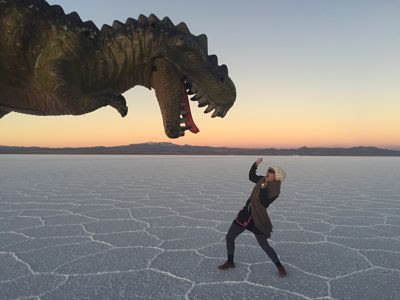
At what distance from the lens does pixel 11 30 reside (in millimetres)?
1694

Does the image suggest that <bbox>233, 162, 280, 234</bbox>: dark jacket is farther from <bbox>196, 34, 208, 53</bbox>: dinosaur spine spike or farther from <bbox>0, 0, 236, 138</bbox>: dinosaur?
<bbox>196, 34, 208, 53</bbox>: dinosaur spine spike

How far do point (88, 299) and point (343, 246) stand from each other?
2.68 meters

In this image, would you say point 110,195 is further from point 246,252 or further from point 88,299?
point 88,299

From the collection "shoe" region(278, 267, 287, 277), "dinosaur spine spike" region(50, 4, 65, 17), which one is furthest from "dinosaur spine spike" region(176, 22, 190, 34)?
"shoe" region(278, 267, 287, 277)

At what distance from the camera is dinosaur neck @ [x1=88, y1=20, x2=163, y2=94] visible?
1.84 m

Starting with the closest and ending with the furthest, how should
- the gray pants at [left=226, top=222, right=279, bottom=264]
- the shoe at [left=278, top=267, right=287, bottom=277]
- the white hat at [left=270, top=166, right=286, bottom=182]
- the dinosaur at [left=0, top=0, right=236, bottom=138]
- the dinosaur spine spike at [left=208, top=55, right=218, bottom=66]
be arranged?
the dinosaur at [left=0, top=0, right=236, bottom=138]
the dinosaur spine spike at [left=208, top=55, right=218, bottom=66]
the white hat at [left=270, top=166, right=286, bottom=182]
the gray pants at [left=226, top=222, right=279, bottom=264]
the shoe at [left=278, top=267, right=287, bottom=277]

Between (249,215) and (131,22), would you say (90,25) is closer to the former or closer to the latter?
(131,22)

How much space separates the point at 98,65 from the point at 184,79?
40cm

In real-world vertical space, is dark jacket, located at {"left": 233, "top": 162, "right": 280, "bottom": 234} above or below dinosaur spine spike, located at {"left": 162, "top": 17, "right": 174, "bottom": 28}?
below

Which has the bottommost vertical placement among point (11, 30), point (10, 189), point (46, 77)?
point (10, 189)

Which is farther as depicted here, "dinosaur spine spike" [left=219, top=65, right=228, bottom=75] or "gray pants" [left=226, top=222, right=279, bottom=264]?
Result: "gray pants" [left=226, top=222, right=279, bottom=264]

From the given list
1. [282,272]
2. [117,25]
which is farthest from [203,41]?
[282,272]

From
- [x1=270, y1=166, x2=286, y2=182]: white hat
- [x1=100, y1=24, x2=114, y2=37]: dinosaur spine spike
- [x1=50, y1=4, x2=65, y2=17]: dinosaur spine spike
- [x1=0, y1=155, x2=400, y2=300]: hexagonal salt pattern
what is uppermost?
[x1=50, y1=4, x2=65, y2=17]: dinosaur spine spike

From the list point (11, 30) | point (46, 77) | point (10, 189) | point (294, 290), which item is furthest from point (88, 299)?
point (10, 189)
